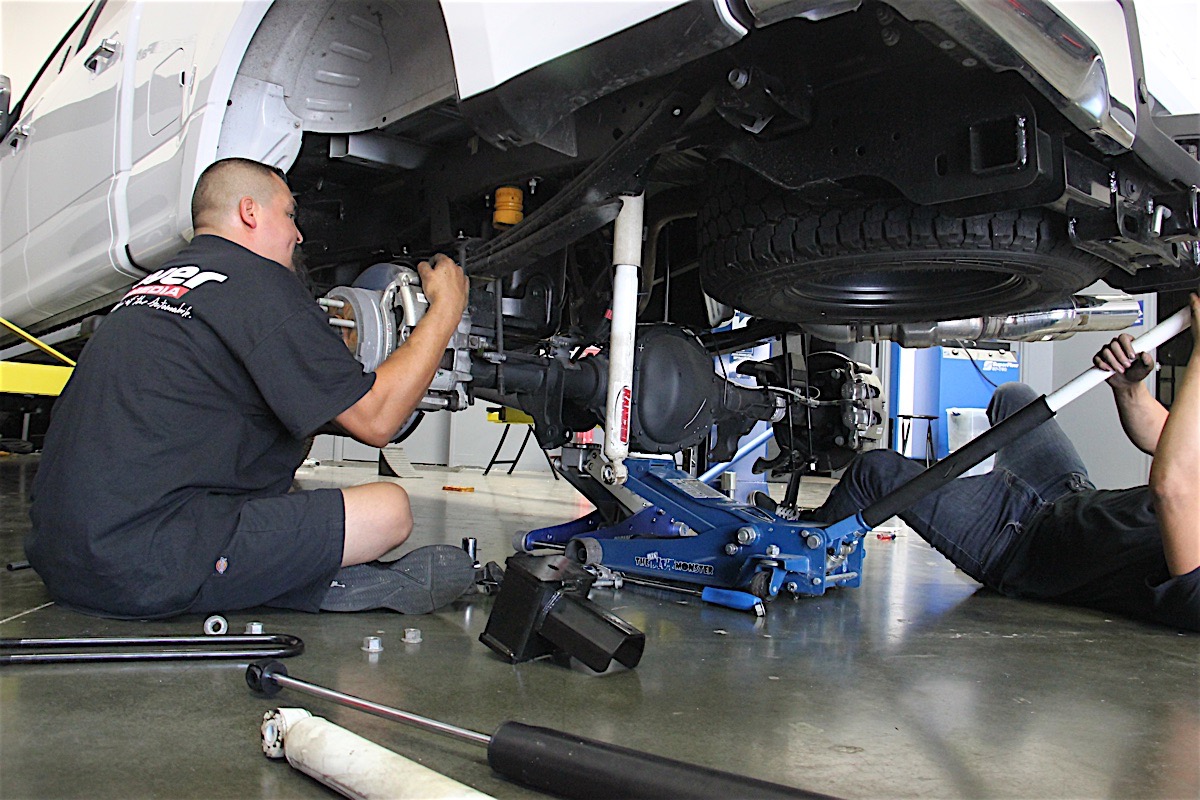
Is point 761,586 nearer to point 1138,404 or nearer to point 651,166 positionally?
point 651,166

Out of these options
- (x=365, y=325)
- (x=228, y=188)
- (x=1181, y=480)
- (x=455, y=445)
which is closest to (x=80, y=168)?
(x=228, y=188)

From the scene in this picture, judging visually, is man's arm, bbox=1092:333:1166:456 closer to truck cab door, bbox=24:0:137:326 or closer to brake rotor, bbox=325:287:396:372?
brake rotor, bbox=325:287:396:372

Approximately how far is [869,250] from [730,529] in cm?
71

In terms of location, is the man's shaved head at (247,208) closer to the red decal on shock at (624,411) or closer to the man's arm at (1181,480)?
the red decal on shock at (624,411)

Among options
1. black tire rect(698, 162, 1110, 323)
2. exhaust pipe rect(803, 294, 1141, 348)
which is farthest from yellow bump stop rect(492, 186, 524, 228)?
exhaust pipe rect(803, 294, 1141, 348)

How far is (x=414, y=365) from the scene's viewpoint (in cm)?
171

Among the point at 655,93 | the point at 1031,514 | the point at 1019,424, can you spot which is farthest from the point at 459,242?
the point at 1031,514

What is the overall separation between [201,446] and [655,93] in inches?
41.0

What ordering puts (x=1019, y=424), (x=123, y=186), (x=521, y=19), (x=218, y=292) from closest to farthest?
(x=521, y=19) → (x=218, y=292) → (x=1019, y=424) → (x=123, y=186)

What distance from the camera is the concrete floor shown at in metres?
0.94

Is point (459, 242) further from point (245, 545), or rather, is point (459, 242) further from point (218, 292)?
point (245, 545)

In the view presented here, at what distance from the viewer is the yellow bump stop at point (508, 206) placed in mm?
2059

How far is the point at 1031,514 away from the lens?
89.1 inches

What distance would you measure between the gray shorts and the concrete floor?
0.19 ft
